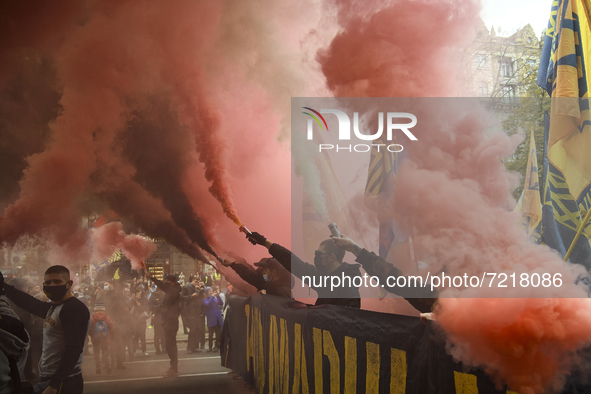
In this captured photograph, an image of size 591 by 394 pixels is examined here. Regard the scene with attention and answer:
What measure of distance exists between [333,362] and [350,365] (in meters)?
0.23

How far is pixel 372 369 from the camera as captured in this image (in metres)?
2.38

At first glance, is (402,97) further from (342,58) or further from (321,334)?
(321,334)

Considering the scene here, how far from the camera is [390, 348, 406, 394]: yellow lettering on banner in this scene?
213cm

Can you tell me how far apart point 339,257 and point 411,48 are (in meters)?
3.56

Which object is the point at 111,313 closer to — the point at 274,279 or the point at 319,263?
the point at 274,279

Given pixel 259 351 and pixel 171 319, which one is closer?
pixel 259 351

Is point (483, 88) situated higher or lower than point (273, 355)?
higher

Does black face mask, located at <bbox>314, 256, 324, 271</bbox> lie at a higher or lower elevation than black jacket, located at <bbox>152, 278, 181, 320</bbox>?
higher

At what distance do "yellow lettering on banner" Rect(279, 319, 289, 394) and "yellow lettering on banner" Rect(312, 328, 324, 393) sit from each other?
65cm

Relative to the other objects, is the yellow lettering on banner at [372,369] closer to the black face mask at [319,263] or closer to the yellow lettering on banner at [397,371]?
the yellow lettering on banner at [397,371]

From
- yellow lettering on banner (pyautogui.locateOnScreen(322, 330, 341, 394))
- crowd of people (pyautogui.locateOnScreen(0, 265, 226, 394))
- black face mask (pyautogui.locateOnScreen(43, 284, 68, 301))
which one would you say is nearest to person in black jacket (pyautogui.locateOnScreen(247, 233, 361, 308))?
yellow lettering on banner (pyautogui.locateOnScreen(322, 330, 341, 394))

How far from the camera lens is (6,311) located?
340 centimetres

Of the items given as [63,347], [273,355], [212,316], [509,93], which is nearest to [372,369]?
[273,355]

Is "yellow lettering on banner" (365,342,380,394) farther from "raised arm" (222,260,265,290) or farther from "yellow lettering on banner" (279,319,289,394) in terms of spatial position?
"raised arm" (222,260,265,290)
